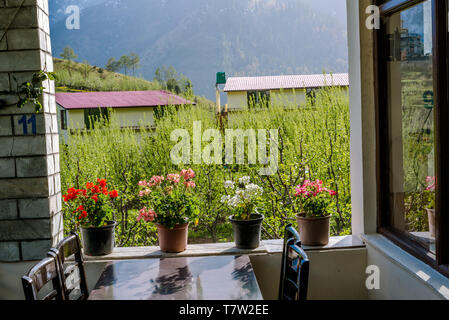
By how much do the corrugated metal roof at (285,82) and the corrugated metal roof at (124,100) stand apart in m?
0.79

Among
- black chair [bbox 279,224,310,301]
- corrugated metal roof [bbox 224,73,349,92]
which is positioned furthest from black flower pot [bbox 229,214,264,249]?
corrugated metal roof [bbox 224,73,349,92]

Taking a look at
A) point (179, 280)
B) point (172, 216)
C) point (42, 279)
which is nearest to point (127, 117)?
point (172, 216)

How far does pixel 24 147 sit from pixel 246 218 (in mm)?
1529

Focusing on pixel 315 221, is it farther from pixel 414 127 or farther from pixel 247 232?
pixel 414 127

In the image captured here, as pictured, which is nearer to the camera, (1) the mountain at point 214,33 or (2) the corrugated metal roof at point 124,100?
(2) the corrugated metal roof at point 124,100

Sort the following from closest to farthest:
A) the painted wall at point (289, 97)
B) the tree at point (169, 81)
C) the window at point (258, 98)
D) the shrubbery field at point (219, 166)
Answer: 1. the shrubbery field at point (219, 166)
2. the painted wall at point (289, 97)
3. the window at point (258, 98)
4. the tree at point (169, 81)

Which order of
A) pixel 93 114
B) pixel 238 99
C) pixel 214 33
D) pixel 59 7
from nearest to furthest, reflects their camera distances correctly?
1. pixel 59 7
2. pixel 238 99
3. pixel 93 114
4. pixel 214 33

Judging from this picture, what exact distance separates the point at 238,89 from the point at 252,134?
2.49ft

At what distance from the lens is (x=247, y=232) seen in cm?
278

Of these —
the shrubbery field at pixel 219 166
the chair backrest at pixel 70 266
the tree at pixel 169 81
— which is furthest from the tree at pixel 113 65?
the chair backrest at pixel 70 266

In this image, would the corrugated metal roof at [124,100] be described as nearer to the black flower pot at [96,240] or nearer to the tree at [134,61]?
the tree at [134,61]

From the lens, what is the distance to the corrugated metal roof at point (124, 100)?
20.4ft

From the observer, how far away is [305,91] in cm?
564
